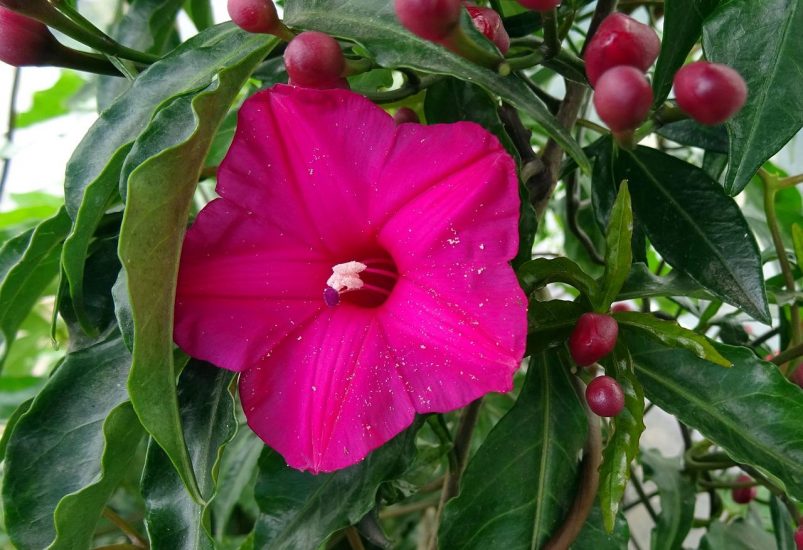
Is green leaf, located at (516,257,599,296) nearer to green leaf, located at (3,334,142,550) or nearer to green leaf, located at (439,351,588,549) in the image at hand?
green leaf, located at (439,351,588,549)

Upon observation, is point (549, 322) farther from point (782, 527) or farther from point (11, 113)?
point (11, 113)

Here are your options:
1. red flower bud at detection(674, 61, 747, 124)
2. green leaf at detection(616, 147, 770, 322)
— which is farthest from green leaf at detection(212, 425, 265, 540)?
red flower bud at detection(674, 61, 747, 124)

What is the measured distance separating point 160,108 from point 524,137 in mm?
257

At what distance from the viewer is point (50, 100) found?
1.43 m

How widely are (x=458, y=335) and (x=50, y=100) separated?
1.30m

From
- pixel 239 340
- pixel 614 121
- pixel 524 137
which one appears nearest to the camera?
pixel 614 121

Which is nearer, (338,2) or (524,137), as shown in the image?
Result: (338,2)

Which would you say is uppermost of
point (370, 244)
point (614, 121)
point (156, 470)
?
point (614, 121)

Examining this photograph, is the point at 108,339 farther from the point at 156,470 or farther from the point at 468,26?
the point at 468,26

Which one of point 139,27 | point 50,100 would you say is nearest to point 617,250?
point 139,27

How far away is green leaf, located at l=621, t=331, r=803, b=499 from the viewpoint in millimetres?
470

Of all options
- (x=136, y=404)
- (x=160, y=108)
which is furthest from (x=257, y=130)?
(x=136, y=404)

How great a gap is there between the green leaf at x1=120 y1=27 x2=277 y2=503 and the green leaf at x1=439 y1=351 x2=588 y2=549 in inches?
8.4

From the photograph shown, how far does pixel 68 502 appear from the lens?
42 cm
